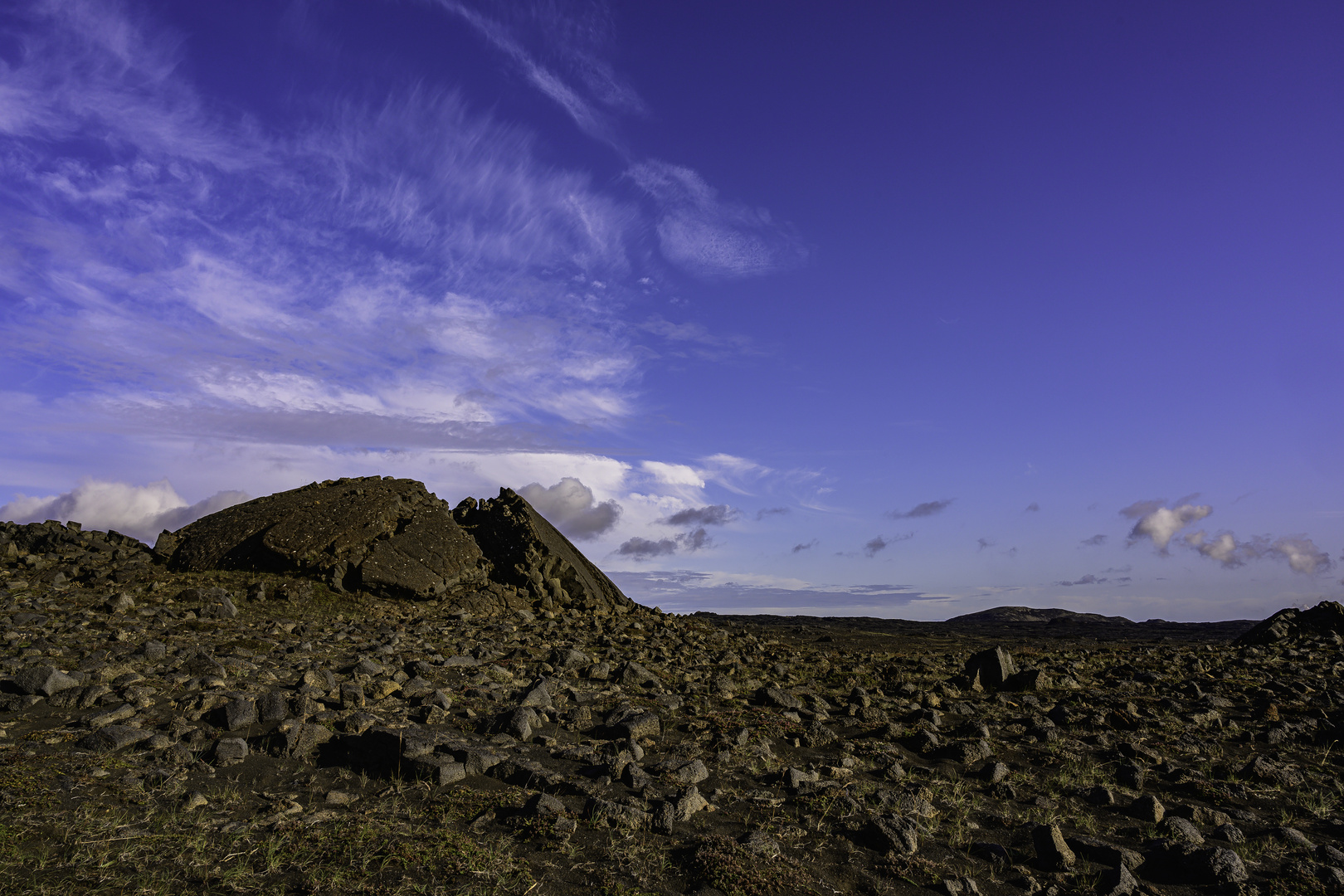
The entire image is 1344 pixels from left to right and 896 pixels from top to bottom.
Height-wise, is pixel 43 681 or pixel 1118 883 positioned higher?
pixel 43 681

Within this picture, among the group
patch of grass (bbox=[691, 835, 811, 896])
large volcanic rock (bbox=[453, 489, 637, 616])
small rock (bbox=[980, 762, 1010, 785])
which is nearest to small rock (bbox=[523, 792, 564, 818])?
patch of grass (bbox=[691, 835, 811, 896])

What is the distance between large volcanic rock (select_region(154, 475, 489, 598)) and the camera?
17359 millimetres

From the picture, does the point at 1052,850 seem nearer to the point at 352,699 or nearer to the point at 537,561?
the point at 352,699

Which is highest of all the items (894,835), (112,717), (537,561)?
(537,561)

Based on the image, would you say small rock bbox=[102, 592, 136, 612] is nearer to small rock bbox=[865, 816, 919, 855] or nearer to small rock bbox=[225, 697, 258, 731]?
small rock bbox=[225, 697, 258, 731]

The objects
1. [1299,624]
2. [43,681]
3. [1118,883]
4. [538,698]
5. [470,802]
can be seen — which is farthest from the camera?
[1299,624]

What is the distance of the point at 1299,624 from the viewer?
819 inches

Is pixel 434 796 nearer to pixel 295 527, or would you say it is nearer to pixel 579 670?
pixel 579 670

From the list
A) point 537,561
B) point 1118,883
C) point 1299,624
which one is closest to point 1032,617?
point 1299,624

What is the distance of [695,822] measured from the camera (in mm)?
5887

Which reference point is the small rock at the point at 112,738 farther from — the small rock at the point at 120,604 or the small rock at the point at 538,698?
the small rock at the point at 120,604

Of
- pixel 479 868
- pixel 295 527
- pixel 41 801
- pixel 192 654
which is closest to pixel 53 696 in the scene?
pixel 192 654

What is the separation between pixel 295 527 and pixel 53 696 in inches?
405

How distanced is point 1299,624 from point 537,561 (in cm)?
2099
